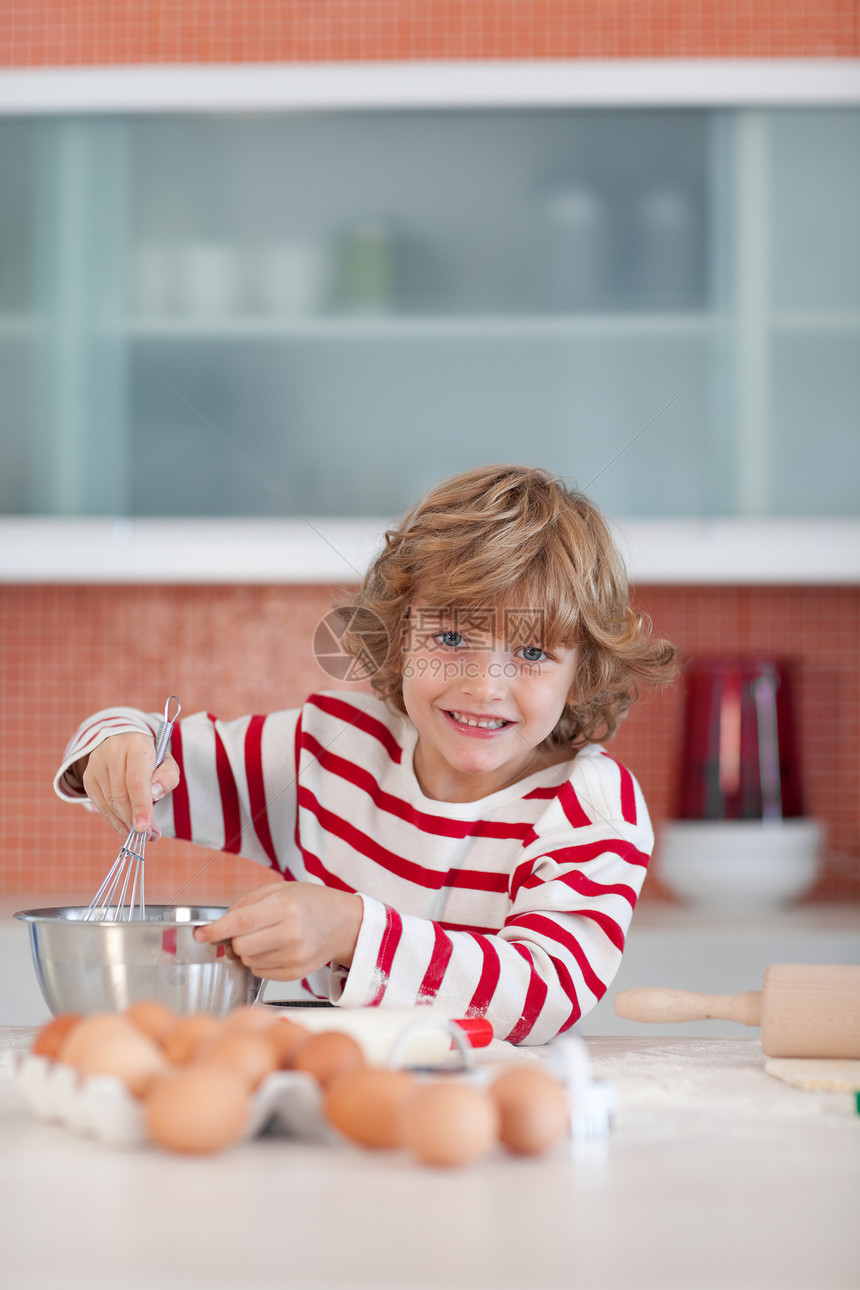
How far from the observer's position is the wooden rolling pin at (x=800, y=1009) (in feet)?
1.99

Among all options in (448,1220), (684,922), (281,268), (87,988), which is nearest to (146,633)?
(281,268)

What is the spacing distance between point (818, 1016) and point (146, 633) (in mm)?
1373

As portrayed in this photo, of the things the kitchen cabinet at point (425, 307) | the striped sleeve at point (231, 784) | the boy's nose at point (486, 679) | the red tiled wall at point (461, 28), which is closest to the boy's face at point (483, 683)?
the boy's nose at point (486, 679)

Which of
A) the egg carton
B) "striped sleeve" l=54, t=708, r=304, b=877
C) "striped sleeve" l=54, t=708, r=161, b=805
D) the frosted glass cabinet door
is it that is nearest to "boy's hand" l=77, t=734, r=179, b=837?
"striped sleeve" l=54, t=708, r=161, b=805

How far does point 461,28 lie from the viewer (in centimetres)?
171

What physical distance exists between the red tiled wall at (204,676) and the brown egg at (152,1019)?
1.30m

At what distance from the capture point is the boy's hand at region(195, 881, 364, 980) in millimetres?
572

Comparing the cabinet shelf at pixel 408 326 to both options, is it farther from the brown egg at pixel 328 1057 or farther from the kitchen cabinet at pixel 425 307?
the brown egg at pixel 328 1057

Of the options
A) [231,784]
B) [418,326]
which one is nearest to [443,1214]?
[231,784]

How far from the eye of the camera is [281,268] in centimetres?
159

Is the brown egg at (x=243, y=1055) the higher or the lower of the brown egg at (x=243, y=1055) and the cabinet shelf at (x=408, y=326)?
the lower

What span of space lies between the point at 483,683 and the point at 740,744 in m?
0.89

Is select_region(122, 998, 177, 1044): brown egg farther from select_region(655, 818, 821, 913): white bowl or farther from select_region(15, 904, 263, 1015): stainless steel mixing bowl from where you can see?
select_region(655, 818, 821, 913): white bowl

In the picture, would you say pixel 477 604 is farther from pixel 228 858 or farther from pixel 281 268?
pixel 228 858
